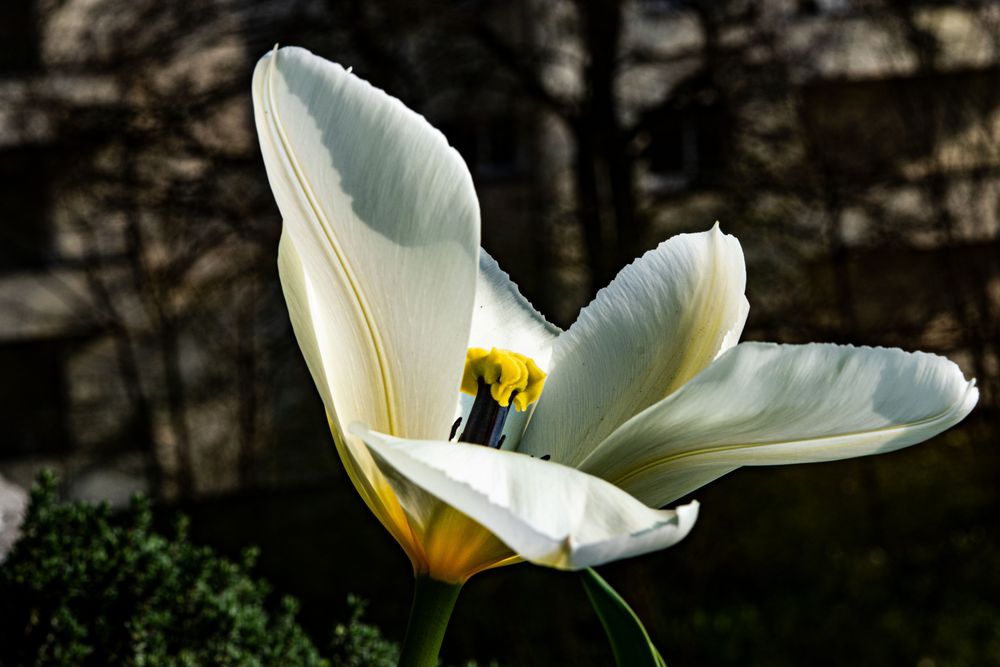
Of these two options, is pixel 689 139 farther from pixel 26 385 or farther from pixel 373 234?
pixel 26 385

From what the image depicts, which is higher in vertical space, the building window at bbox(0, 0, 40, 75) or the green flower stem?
the building window at bbox(0, 0, 40, 75)

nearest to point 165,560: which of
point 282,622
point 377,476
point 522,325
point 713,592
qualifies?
point 282,622

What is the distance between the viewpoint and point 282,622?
132 cm

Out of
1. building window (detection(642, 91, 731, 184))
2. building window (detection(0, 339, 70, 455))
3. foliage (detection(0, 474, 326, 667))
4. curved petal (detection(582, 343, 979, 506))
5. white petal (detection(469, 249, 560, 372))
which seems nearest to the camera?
curved petal (detection(582, 343, 979, 506))

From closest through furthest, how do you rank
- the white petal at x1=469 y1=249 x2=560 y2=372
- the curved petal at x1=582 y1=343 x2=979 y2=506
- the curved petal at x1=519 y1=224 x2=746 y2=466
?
the curved petal at x1=582 y1=343 x2=979 y2=506, the curved petal at x1=519 y1=224 x2=746 y2=466, the white petal at x1=469 y1=249 x2=560 y2=372

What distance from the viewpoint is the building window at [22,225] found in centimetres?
1095

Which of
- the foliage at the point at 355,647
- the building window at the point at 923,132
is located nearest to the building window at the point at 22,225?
the building window at the point at 923,132

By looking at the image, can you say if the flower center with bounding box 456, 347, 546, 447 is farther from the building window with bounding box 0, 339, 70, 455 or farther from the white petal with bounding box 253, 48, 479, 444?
the building window with bounding box 0, 339, 70, 455

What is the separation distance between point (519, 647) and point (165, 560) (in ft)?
15.8

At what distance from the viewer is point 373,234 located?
25.2 inches

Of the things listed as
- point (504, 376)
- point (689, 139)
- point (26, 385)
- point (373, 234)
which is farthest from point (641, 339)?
point (26, 385)

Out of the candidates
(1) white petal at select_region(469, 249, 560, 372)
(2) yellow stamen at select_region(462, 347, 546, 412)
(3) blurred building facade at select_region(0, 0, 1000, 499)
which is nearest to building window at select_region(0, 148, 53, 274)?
(3) blurred building facade at select_region(0, 0, 1000, 499)

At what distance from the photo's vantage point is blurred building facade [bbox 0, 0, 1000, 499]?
19.5 ft

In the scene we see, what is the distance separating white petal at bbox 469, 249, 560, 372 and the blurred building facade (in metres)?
4.68
